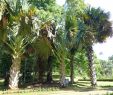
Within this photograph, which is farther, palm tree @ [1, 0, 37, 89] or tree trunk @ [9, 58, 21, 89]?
tree trunk @ [9, 58, 21, 89]

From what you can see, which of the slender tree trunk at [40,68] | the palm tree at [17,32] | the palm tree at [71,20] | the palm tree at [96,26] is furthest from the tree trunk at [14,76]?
the palm tree at [96,26]

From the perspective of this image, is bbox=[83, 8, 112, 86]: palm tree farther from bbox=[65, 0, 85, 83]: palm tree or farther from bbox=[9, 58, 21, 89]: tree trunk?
bbox=[9, 58, 21, 89]: tree trunk

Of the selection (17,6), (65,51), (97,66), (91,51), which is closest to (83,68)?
(97,66)

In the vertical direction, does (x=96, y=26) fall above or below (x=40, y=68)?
above

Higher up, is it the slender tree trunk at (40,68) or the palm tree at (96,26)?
the palm tree at (96,26)

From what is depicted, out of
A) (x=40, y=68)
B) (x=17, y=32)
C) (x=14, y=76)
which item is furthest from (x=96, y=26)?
(x=14, y=76)

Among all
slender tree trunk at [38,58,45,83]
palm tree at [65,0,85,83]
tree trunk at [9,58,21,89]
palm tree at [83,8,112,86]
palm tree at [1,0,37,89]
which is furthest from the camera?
slender tree trunk at [38,58,45,83]

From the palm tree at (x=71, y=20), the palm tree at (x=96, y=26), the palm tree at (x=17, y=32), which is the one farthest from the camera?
the palm tree at (x=96, y=26)

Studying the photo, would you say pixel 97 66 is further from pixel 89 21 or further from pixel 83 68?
pixel 89 21

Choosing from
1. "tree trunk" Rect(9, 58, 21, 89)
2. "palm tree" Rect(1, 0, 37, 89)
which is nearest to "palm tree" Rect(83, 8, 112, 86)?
"palm tree" Rect(1, 0, 37, 89)

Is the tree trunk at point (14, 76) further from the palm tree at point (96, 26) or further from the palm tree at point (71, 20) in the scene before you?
the palm tree at point (96, 26)

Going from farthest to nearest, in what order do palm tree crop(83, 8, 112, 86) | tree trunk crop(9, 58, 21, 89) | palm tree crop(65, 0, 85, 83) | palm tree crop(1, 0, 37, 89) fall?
palm tree crop(83, 8, 112, 86), palm tree crop(65, 0, 85, 83), tree trunk crop(9, 58, 21, 89), palm tree crop(1, 0, 37, 89)

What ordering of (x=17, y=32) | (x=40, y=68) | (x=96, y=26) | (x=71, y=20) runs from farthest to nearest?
(x=40, y=68) < (x=96, y=26) < (x=71, y=20) < (x=17, y=32)

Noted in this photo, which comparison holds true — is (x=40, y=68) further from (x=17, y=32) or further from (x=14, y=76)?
(x=17, y=32)
